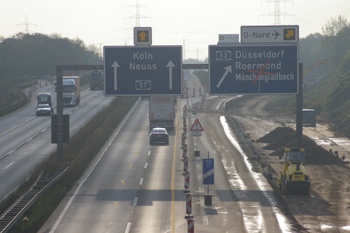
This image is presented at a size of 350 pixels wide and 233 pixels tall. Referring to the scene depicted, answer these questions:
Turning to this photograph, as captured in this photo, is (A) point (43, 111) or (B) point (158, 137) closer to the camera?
(B) point (158, 137)

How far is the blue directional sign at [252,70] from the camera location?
2656 cm

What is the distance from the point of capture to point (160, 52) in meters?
27.1

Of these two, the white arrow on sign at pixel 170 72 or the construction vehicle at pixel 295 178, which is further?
the white arrow on sign at pixel 170 72

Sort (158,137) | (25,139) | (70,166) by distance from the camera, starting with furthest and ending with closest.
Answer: (25,139) → (158,137) → (70,166)

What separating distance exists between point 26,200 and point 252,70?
14.7 metres

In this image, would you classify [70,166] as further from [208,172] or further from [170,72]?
[208,172]

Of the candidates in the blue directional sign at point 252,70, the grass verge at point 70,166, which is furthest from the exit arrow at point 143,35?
the grass verge at point 70,166

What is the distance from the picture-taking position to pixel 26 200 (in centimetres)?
2327

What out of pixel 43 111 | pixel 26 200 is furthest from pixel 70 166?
pixel 43 111

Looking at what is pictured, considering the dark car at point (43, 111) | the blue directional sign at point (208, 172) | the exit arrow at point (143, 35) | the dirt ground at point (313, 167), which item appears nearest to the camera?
the dirt ground at point (313, 167)

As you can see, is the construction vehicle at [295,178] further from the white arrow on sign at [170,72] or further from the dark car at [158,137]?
the dark car at [158,137]

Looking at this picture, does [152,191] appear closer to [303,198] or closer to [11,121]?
[303,198]

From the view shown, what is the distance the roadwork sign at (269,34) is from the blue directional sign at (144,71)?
425cm

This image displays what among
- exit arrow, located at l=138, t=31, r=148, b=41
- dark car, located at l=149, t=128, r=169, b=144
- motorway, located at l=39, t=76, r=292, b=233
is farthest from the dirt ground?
exit arrow, located at l=138, t=31, r=148, b=41
